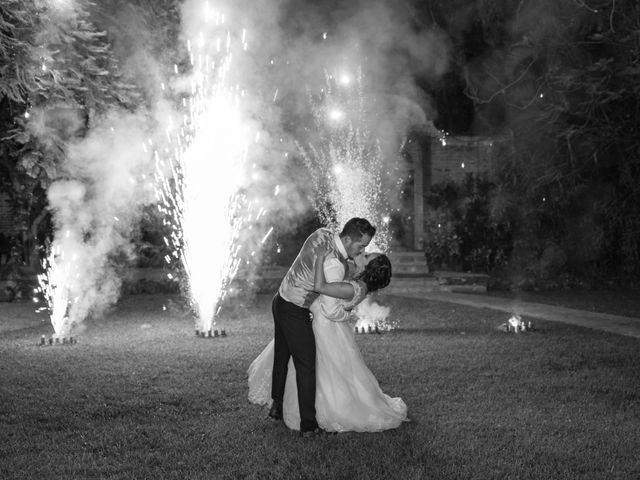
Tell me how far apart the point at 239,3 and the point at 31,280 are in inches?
395

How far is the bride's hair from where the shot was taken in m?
6.16

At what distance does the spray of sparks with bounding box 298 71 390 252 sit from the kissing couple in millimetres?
17439

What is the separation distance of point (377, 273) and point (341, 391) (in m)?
1.16

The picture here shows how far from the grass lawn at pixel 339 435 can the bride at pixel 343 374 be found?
184 mm

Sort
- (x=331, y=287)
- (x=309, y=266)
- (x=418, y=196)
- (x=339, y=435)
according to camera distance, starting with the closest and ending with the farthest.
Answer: (x=331, y=287) → (x=339, y=435) → (x=309, y=266) → (x=418, y=196)

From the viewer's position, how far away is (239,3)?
15.8 meters

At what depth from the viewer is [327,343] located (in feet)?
21.3

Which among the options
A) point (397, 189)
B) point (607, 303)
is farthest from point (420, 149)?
point (607, 303)

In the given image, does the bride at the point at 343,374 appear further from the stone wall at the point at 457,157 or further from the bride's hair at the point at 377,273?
the stone wall at the point at 457,157

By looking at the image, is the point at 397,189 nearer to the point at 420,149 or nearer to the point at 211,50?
the point at 420,149

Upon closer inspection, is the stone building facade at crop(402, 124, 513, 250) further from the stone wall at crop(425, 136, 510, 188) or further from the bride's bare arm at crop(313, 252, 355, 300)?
the bride's bare arm at crop(313, 252, 355, 300)

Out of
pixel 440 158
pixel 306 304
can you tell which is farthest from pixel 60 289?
pixel 440 158

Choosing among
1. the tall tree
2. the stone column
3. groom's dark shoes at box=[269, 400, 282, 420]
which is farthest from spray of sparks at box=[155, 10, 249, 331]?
the stone column

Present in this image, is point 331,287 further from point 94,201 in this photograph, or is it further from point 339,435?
point 94,201
